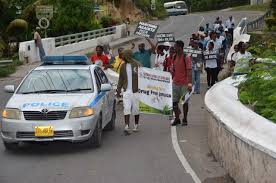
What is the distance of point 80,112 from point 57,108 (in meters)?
0.42

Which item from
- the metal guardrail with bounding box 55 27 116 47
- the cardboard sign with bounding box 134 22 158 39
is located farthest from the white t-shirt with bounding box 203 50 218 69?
the metal guardrail with bounding box 55 27 116 47

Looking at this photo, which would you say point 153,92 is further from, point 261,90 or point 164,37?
point 164,37

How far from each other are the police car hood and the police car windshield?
31 centimetres

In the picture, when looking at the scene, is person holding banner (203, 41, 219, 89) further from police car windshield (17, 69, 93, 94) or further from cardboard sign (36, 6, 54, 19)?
cardboard sign (36, 6, 54, 19)

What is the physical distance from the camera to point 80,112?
1112 cm

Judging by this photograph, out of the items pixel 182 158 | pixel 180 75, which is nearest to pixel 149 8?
pixel 180 75

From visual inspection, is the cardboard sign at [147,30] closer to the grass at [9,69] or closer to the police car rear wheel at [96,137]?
the police car rear wheel at [96,137]

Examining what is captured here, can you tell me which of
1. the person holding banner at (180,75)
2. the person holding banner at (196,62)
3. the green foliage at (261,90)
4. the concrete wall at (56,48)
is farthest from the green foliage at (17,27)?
the green foliage at (261,90)

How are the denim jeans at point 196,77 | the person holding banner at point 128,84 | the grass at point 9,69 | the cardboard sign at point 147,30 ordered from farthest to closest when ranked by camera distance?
the grass at point 9,69, the denim jeans at point 196,77, the cardboard sign at point 147,30, the person holding banner at point 128,84

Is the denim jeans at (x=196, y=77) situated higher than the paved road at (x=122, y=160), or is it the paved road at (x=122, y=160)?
the paved road at (x=122, y=160)

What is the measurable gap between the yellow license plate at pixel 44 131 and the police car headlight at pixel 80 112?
43cm

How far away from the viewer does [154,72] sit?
1400 cm

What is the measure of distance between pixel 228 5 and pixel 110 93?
94.2 meters

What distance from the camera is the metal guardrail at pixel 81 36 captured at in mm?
40000
